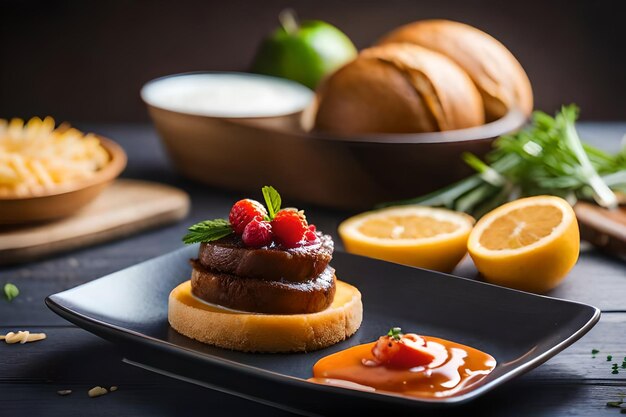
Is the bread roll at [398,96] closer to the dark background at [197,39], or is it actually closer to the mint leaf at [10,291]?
the mint leaf at [10,291]

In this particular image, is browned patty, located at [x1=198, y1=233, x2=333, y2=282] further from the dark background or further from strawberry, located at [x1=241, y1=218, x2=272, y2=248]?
the dark background

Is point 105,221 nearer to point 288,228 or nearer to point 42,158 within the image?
point 42,158

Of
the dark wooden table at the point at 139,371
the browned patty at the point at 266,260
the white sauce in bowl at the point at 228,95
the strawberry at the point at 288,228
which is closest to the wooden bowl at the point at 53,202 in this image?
the dark wooden table at the point at 139,371

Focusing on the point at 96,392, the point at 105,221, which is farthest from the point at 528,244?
the point at 105,221

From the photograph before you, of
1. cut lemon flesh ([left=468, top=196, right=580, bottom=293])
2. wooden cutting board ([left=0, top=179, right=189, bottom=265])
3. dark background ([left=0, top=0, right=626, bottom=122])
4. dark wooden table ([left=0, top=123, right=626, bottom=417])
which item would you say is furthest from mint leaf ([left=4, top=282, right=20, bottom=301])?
dark background ([left=0, top=0, right=626, bottom=122])

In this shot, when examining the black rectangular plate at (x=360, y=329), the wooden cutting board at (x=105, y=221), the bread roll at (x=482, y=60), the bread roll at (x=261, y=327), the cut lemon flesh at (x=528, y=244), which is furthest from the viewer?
the bread roll at (x=482, y=60)

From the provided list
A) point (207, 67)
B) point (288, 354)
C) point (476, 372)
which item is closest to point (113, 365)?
point (288, 354)
